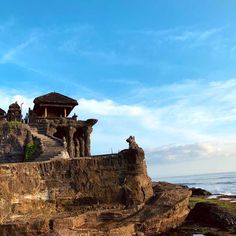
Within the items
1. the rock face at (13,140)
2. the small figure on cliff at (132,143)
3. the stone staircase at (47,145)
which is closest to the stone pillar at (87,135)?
the stone staircase at (47,145)

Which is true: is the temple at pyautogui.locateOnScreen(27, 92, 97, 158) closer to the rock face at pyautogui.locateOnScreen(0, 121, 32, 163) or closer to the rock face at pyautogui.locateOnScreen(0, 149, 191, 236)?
the rock face at pyautogui.locateOnScreen(0, 121, 32, 163)

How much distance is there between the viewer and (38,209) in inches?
704

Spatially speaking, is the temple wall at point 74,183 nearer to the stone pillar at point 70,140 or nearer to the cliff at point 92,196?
the cliff at point 92,196

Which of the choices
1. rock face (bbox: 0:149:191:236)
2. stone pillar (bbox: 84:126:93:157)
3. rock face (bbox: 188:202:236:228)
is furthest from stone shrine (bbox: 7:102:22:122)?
rock face (bbox: 188:202:236:228)

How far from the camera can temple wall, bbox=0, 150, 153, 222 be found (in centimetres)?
1756

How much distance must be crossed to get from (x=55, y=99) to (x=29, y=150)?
377 inches

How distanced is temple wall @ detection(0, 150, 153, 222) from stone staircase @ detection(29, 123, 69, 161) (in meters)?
3.04

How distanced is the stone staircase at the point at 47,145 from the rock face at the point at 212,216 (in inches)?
365

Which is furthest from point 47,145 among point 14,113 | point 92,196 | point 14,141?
point 14,113

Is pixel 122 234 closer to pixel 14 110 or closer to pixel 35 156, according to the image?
Answer: pixel 35 156

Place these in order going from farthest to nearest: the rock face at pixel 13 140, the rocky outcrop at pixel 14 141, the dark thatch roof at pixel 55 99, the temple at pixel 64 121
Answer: the dark thatch roof at pixel 55 99 → the temple at pixel 64 121 → the rock face at pixel 13 140 → the rocky outcrop at pixel 14 141

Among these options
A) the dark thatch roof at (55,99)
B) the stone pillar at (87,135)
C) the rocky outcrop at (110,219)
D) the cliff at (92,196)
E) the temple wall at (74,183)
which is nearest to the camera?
the rocky outcrop at (110,219)

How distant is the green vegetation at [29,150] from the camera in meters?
24.4

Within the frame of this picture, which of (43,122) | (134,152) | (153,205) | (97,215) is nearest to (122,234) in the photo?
(97,215)
